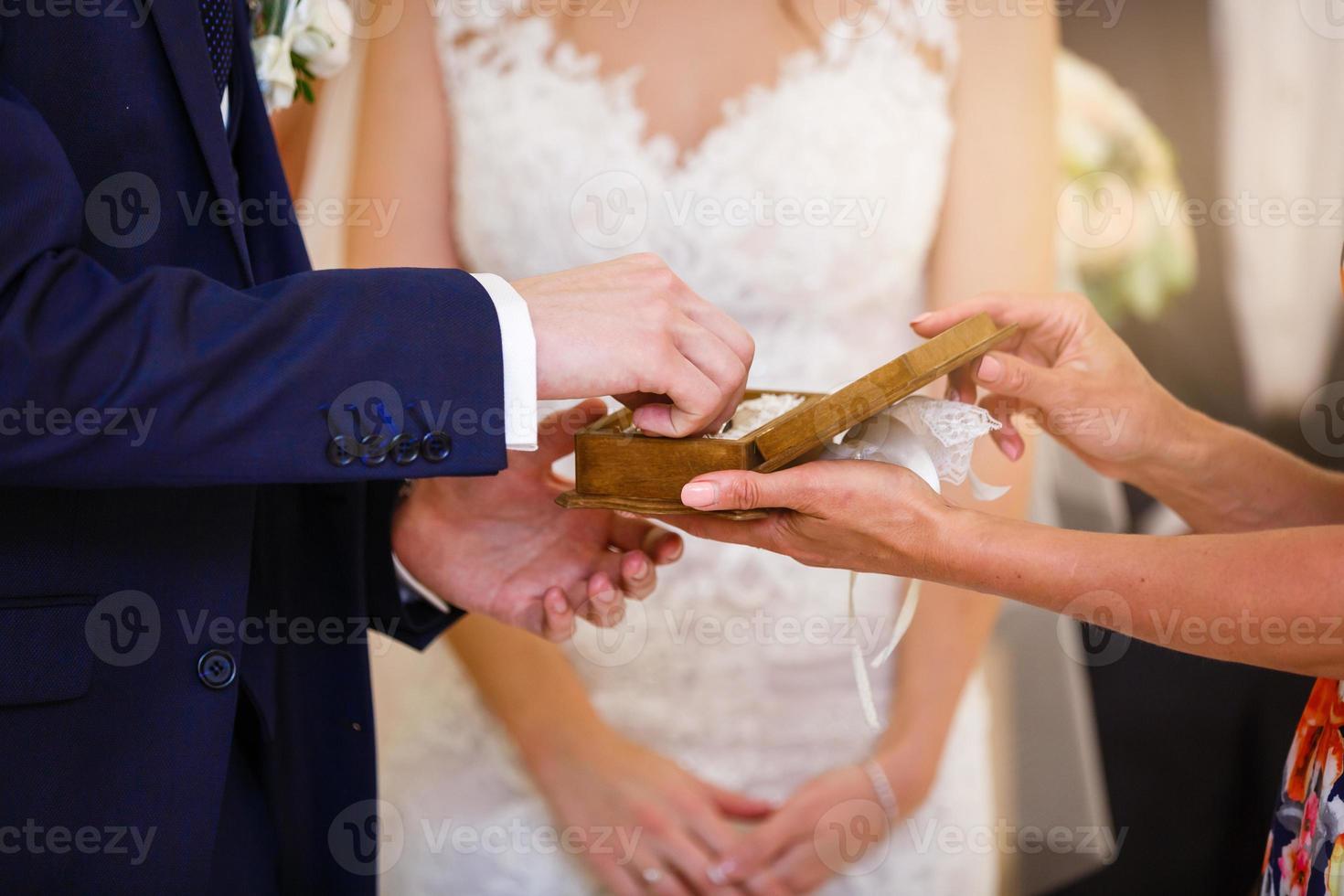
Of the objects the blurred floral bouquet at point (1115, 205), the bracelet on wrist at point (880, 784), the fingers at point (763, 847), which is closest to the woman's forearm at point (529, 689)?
the fingers at point (763, 847)

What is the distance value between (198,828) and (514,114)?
1.36 metres

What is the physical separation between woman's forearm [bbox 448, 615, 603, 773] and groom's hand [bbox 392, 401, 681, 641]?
0.61 metres

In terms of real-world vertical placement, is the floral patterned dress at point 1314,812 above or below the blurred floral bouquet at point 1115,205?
below

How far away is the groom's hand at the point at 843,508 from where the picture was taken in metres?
1.17

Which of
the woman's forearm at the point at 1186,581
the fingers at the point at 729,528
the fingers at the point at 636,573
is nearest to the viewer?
the woman's forearm at the point at 1186,581

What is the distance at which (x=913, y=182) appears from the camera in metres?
2.07

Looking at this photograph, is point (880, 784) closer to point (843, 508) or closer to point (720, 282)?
point (720, 282)

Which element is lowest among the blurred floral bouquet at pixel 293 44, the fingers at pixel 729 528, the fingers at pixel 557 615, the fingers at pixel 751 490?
the fingers at pixel 557 615

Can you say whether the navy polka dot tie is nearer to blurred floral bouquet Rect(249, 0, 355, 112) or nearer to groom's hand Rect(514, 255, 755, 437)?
blurred floral bouquet Rect(249, 0, 355, 112)

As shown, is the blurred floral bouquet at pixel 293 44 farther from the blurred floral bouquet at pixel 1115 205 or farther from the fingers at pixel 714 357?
the blurred floral bouquet at pixel 1115 205

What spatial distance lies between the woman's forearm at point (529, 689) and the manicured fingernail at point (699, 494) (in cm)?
105

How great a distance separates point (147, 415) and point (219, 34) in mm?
515

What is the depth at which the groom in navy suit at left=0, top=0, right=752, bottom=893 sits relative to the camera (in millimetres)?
920

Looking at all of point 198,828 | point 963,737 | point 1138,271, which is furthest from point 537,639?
point 1138,271
